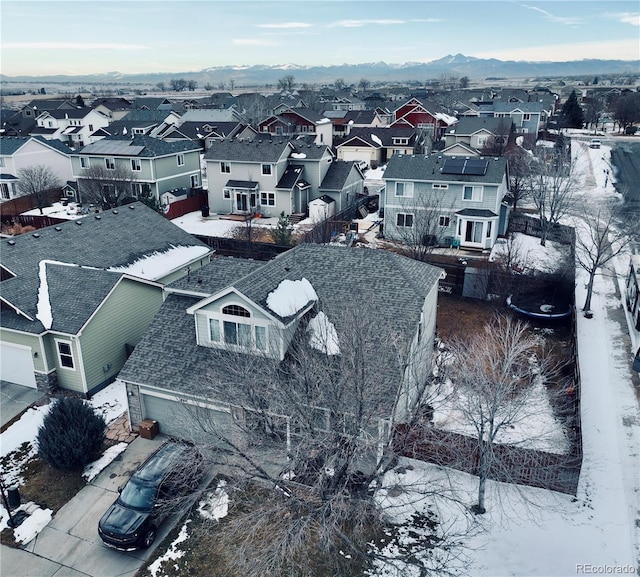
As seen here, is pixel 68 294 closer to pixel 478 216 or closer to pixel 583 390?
pixel 583 390

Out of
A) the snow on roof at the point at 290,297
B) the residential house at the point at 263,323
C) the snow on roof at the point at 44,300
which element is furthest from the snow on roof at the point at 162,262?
the snow on roof at the point at 290,297

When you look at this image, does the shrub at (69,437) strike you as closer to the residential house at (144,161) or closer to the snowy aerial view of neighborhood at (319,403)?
the snowy aerial view of neighborhood at (319,403)

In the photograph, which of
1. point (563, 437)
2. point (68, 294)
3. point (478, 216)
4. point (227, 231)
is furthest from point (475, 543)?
point (227, 231)

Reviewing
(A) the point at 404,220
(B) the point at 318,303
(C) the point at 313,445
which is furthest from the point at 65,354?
(A) the point at 404,220

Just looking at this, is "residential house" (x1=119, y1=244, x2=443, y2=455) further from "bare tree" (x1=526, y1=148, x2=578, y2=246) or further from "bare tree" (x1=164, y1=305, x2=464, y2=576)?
"bare tree" (x1=526, y1=148, x2=578, y2=246)

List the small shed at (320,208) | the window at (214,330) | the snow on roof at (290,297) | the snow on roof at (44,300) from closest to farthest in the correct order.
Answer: the snow on roof at (290,297) → the window at (214,330) → the snow on roof at (44,300) → the small shed at (320,208)
